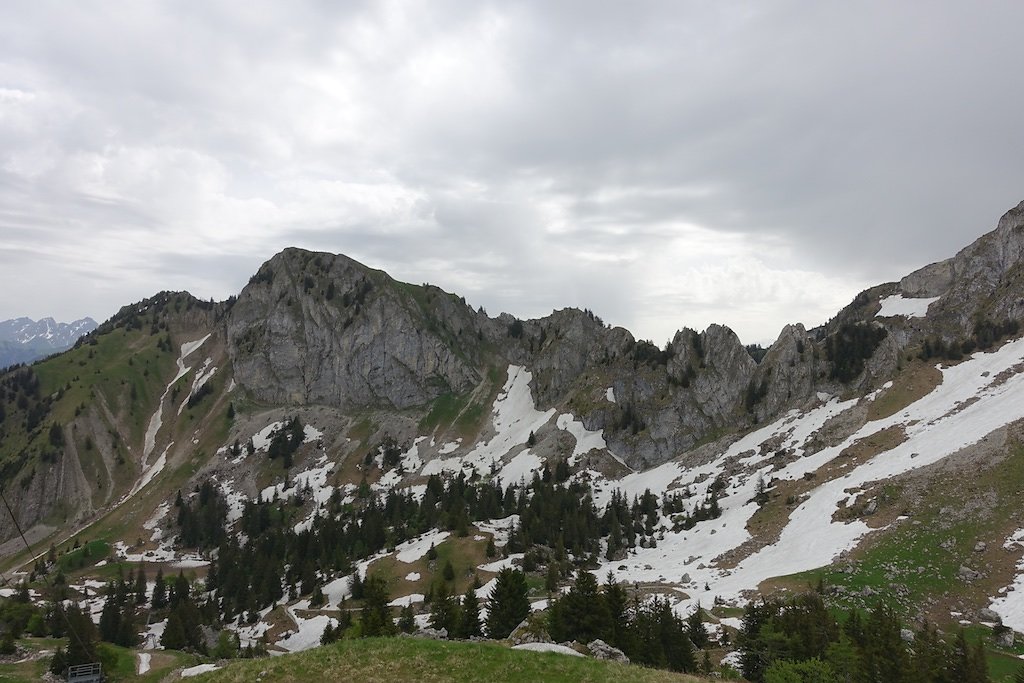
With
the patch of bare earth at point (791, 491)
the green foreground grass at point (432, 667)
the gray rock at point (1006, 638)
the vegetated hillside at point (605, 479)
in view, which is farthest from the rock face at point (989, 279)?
the green foreground grass at point (432, 667)

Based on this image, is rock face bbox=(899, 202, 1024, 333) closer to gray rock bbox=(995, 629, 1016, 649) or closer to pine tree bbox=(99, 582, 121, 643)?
gray rock bbox=(995, 629, 1016, 649)

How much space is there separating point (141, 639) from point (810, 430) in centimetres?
12767

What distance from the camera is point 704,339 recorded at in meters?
155

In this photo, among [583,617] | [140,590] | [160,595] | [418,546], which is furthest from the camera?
[140,590]

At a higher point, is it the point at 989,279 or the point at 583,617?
the point at 989,279

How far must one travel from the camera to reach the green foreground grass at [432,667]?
23.4 metres

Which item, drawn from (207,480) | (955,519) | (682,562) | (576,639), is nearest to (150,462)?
(207,480)

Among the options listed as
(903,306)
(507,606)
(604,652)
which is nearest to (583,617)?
(507,606)

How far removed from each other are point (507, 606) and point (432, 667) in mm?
26359

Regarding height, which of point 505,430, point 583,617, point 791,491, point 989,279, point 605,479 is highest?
point 989,279

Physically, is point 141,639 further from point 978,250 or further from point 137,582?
point 978,250

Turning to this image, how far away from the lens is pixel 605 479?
13425 centimetres

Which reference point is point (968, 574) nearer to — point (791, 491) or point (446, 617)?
point (791, 491)

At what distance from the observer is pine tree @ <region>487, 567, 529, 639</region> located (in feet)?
158
